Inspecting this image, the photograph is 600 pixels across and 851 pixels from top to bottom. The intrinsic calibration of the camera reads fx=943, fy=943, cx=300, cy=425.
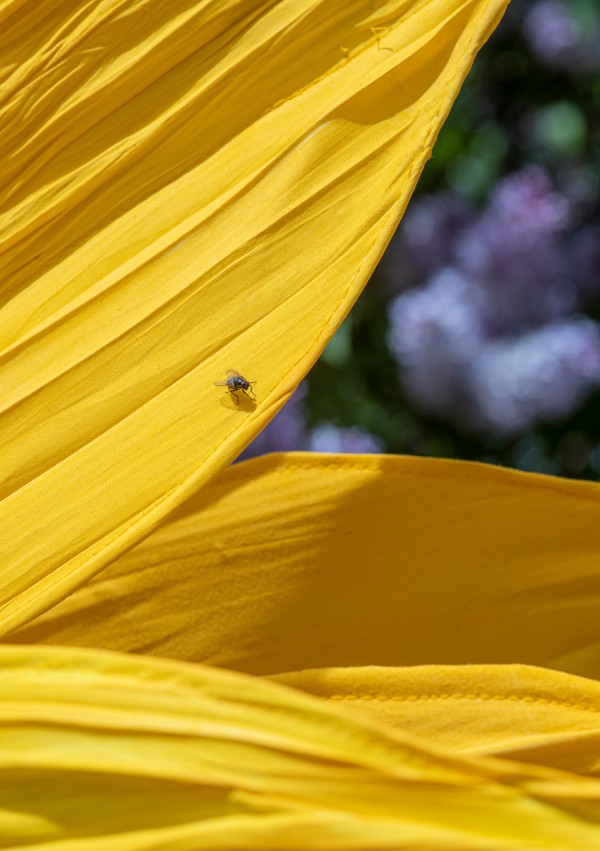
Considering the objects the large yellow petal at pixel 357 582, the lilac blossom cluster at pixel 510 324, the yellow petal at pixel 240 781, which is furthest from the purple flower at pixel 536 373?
the yellow petal at pixel 240 781

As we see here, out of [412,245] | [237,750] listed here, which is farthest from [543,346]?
[237,750]

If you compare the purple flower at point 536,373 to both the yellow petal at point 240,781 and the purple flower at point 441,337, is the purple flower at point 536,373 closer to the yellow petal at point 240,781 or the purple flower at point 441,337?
the purple flower at point 441,337

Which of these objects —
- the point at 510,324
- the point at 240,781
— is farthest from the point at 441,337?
the point at 240,781

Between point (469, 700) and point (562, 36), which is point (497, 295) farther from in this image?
point (469, 700)

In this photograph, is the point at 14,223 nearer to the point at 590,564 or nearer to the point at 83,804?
the point at 83,804

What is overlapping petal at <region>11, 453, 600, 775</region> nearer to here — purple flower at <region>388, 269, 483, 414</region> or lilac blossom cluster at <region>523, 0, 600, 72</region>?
purple flower at <region>388, 269, 483, 414</region>
